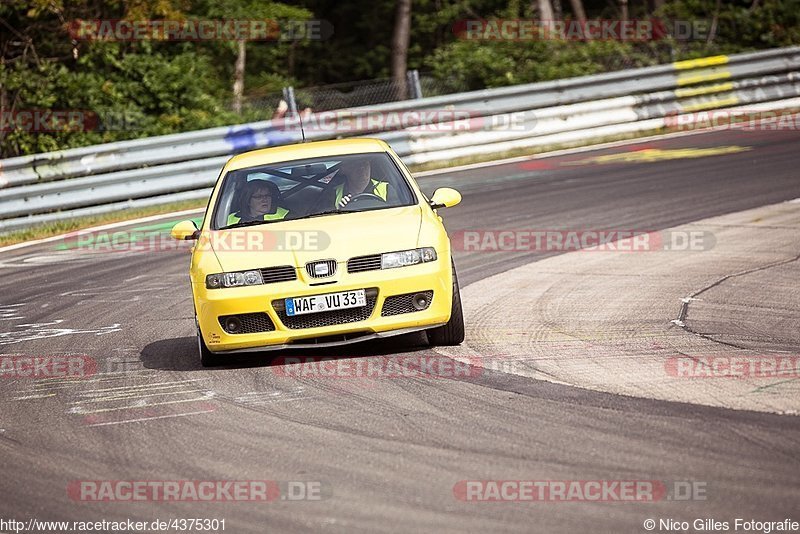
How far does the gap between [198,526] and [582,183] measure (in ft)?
40.4

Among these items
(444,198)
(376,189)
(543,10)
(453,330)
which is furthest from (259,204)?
(543,10)

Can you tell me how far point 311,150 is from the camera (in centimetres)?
925

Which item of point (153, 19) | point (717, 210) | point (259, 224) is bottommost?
Result: point (717, 210)

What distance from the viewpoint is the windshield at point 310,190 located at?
8.66 meters

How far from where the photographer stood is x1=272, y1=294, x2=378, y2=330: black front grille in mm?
7719

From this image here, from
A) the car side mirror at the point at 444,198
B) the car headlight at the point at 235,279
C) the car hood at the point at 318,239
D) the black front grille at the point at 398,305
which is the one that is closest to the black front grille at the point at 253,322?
the car headlight at the point at 235,279

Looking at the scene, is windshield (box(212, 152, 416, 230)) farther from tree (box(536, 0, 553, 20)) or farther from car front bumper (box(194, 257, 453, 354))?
tree (box(536, 0, 553, 20))

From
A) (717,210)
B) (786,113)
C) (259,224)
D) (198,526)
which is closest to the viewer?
(198,526)

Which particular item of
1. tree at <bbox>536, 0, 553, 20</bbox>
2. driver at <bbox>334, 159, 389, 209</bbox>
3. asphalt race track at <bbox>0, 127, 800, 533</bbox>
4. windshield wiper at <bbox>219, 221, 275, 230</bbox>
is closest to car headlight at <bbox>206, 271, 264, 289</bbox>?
asphalt race track at <bbox>0, 127, 800, 533</bbox>

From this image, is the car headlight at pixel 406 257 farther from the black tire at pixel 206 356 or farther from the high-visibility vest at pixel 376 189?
the black tire at pixel 206 356

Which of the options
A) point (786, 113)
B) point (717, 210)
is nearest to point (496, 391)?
point (717, 210)

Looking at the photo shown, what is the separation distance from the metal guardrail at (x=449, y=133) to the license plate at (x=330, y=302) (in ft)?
32.5

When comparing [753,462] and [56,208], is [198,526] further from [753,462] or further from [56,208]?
[56,208]

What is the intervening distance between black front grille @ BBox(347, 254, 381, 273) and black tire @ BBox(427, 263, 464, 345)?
58 centimetres
